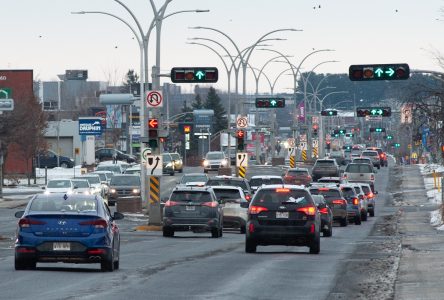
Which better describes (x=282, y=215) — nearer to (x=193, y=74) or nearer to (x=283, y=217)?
(x=283, y=217)

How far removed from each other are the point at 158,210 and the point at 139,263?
69.0ft

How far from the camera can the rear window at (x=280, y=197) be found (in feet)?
98.9

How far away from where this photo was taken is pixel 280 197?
99.2ft

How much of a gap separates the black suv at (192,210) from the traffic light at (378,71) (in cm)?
1030

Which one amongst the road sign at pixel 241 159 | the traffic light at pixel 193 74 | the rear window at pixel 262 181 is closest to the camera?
the traffic light at pixel 193 74

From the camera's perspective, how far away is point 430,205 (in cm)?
7481

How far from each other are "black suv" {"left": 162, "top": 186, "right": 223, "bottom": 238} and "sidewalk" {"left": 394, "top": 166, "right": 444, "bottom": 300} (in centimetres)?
585

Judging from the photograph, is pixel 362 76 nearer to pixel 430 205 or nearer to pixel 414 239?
pixel 414 239

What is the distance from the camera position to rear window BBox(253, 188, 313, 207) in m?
30.2

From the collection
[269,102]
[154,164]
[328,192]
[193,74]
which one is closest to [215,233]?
[154,164]

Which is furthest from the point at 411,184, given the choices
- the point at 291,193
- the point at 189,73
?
the point at 291,193

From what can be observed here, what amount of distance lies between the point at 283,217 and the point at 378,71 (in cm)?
1849

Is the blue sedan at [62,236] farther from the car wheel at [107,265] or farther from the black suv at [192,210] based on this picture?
the black suv at [192,210]

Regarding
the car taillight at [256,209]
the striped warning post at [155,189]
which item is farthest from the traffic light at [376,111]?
the car taillight at [256,209]
